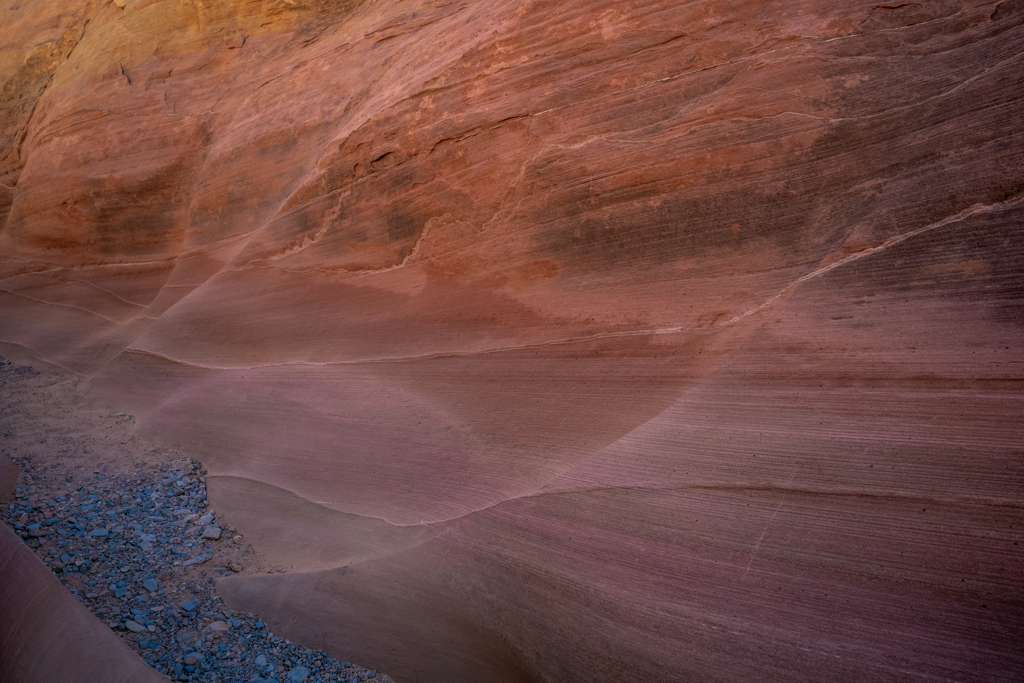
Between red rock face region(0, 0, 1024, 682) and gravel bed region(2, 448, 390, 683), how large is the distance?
6.1 inches

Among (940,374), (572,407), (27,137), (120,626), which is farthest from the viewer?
(27,137)

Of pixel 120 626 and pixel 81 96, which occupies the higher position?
pixel 81 96

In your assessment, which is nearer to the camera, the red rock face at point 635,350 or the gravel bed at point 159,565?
the red rock face at point 635,350

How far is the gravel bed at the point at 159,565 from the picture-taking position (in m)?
2.77

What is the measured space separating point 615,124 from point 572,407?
1.57 meters

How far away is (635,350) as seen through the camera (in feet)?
10.4

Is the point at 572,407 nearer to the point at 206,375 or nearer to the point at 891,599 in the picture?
the point at 891,599

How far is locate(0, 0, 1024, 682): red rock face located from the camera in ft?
7.42

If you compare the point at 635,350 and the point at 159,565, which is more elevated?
the point at 635,350

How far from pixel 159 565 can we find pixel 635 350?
109 inches

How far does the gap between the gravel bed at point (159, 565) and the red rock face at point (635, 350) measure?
15 centimetres

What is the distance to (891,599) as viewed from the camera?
212 centimetres

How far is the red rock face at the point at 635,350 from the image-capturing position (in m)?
2.26

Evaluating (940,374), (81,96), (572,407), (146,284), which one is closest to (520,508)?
(572,407)
